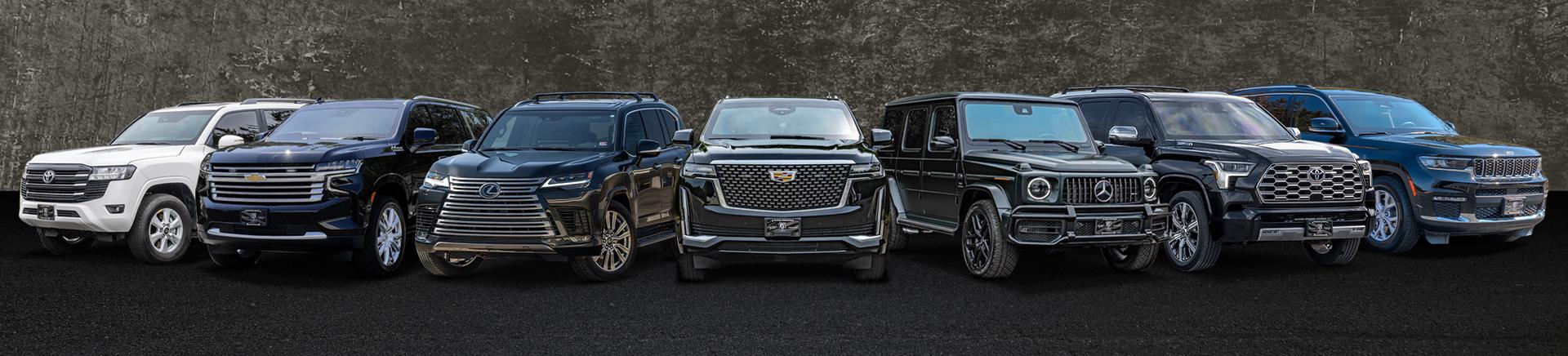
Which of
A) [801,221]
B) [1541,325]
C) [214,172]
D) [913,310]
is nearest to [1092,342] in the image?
[913,310]

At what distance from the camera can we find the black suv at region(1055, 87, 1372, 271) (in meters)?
8.54

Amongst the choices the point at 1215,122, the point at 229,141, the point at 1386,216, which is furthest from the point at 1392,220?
the point at 229,141

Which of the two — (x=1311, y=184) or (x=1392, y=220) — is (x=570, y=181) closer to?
(x=1311, y=184)

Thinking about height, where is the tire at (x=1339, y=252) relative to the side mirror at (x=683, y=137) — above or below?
below

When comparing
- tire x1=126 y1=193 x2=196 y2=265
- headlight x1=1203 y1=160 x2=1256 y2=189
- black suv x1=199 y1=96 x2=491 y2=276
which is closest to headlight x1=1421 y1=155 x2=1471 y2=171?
headlight x1=1203 y1=160 x2=1256 y2=189

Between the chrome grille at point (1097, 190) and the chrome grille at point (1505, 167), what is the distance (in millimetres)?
4825

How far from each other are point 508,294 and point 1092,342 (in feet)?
15.6

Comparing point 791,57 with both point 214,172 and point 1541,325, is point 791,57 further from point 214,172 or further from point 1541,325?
point 1541,325

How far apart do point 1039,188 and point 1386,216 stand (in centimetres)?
537

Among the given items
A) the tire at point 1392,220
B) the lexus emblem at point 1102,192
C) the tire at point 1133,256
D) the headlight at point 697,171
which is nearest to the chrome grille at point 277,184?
the headlight at point 697,171

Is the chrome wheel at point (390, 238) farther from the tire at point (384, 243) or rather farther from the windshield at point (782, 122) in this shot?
the windshield at point (782, 122)

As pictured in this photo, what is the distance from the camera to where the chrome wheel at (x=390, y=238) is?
8.85 meters

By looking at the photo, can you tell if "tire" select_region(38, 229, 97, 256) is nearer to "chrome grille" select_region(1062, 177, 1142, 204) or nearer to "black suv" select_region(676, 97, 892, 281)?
"black suv" select_region(676, 97, 892, 281)

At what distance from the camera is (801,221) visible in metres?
7.65
